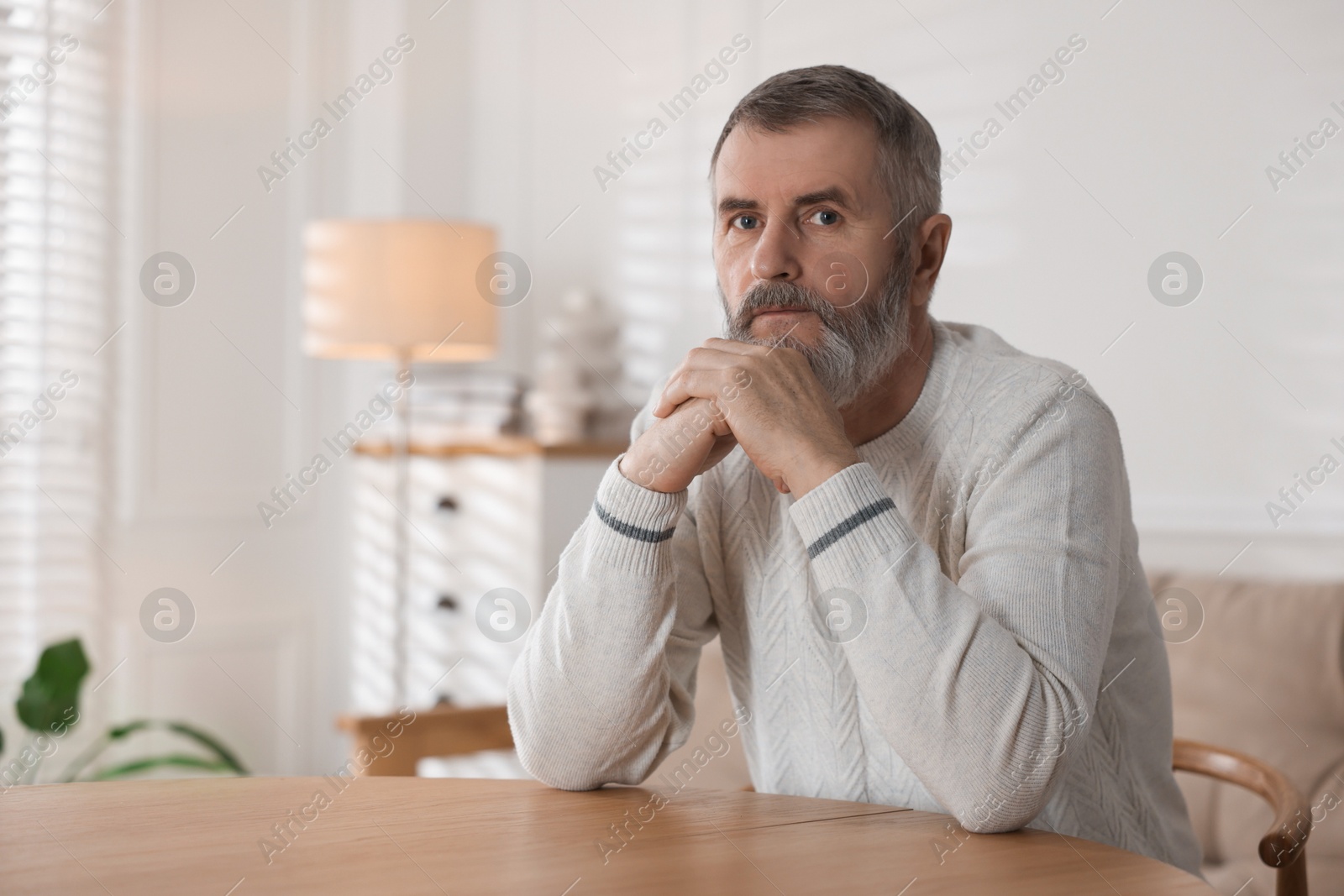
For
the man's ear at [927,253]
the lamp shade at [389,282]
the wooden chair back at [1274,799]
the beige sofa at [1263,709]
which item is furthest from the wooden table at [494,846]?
the lamp shade at [389,282]

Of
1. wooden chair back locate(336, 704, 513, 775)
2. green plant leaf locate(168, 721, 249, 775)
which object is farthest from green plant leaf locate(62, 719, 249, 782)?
wooden chair back locate(336, 704, 513, 775)

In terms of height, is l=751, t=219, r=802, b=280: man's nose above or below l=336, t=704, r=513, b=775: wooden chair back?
above

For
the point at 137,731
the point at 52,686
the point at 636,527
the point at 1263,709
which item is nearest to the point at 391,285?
the point at 52,686

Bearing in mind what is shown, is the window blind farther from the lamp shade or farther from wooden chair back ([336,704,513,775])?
wooden chair back ([336,704,513,775])

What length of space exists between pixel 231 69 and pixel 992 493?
321 cm

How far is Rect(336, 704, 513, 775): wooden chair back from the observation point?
2615 mm

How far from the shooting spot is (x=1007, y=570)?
3.70 feet

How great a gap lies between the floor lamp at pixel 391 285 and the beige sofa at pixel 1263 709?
1.96m

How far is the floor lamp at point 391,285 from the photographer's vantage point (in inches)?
122

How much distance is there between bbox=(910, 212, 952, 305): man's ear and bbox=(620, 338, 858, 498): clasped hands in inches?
10.4

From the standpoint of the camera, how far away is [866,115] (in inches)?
53.4

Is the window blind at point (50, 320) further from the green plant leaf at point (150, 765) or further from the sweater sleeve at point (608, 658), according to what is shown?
the sweater sleeve at point (608, 658)

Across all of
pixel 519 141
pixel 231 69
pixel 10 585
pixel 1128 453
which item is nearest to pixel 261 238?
pixel 231 69

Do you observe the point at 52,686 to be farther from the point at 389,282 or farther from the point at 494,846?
the point at 494,846
